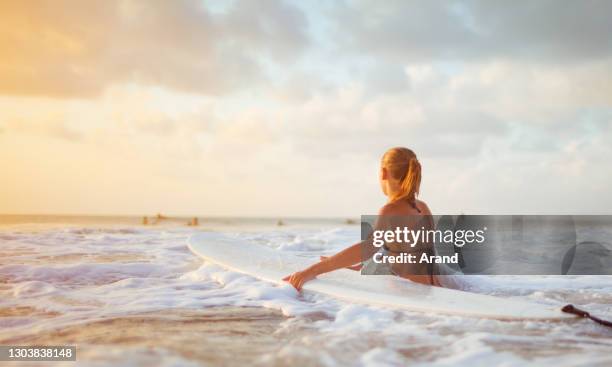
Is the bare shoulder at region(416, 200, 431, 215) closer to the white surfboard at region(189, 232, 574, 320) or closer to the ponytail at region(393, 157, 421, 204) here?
the ponytail at region(393, 157, 421, 204)

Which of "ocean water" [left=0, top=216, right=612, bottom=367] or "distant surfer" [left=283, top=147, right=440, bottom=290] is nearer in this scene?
"ocean water" [left=0, top=216, right=612, bottom=367]

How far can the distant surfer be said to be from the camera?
278cm

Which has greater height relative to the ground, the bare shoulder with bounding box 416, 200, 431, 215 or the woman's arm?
the bare shoulder with bounding box 416, 200, 431, 215

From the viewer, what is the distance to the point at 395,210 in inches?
110

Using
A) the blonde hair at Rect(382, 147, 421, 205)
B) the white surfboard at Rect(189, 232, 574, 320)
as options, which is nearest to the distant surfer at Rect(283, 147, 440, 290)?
the blonde hair at Rect(382, 147, 421, 205)

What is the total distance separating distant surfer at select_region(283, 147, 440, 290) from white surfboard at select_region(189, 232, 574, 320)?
0.16 m

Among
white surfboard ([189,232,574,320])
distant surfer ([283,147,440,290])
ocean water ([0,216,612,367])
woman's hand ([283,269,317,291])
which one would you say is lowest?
ocean water ([0,216,612,367])

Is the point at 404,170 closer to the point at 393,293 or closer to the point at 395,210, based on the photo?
the point at 395,210

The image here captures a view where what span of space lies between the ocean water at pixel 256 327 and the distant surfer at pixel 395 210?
0.73 feet

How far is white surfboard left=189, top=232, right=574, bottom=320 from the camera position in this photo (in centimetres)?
235

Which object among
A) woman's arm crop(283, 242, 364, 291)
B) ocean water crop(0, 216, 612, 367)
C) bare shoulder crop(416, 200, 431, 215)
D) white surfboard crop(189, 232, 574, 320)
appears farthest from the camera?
bare shoulder crop(416, 200, 431, 215)

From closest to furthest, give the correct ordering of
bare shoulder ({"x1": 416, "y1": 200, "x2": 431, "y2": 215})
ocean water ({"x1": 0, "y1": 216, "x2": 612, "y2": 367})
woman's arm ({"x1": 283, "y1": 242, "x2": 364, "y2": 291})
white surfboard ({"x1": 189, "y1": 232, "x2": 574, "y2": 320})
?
ocean water ({"x1": 0, "y1": 216, "x2": 612, "y2": 367}) → white surfboard ({"x1": 189, "y1": 232, "x2": 574, "y2": 320}) → woman's arm ({"x1": 283, "y1": 242, "x2": 364, "y2": 291}) → bare shoulder ({"x1": 416, "y1": 200, "x2": 431, "y2": 215})

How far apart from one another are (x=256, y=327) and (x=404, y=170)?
1304 millimetres

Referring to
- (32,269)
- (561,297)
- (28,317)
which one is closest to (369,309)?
(561,297)
